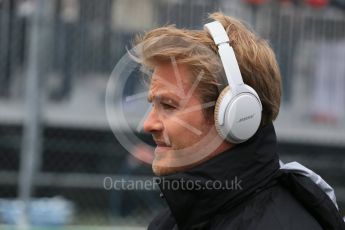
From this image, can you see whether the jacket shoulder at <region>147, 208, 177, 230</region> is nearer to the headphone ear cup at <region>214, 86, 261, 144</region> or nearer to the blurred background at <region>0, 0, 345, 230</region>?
the headphone ear cup at <region>214, 86, 261, 144</region>

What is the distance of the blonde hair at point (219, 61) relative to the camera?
1.78 metres

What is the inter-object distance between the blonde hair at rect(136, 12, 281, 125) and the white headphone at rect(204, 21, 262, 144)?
3 cm

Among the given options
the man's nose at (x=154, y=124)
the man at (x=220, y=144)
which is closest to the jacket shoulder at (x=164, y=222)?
the man at (x=220, y=144)

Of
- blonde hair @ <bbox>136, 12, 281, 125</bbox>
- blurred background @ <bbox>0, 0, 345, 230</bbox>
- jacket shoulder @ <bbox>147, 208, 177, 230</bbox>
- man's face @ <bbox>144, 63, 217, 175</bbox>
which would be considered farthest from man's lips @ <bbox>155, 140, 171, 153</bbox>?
blurred background @ <bbox>0, 0, 345, 230</bbox>

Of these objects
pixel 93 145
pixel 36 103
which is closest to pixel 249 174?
pixel 36 103

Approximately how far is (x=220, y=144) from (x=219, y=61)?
20cm

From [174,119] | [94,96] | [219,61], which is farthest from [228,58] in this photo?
[94,96]

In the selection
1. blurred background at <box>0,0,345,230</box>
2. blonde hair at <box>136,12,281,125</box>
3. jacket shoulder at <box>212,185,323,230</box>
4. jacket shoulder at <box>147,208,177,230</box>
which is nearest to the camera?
jacket shoulder at <box>212,185,323,230</box>

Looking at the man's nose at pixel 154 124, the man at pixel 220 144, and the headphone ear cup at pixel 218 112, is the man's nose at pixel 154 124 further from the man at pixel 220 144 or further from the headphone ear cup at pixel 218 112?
the headphone ear cup at pixel 218 112

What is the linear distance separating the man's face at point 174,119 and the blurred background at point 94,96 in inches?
116

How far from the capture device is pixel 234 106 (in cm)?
174

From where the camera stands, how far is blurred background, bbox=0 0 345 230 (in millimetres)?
4793

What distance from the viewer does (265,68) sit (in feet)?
5.87

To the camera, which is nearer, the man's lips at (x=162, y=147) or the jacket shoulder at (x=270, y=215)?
the jacket shoulder at (x=270, y=215)
